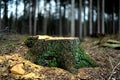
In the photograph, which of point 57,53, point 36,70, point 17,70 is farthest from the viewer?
point 57,53

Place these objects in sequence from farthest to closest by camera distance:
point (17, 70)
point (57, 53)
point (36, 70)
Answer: point (57, 53), point (36, 70), point (17, 70)

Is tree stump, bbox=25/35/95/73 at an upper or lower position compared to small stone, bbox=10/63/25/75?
upper

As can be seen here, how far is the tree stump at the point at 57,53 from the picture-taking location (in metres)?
6.67

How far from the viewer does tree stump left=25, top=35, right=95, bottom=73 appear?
21.9ft

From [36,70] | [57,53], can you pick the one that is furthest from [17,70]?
[57,53]

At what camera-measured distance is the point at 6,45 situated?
7750 millimetres

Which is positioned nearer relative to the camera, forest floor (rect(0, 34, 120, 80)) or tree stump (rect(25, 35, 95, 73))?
forest floor (rect(0, 34, 120, 80))

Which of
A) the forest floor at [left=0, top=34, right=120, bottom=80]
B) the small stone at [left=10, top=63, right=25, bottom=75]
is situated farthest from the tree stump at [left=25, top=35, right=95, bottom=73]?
the small stone at [left=10, top=63, right=25, bottom=75]

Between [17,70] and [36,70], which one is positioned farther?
[36,70]

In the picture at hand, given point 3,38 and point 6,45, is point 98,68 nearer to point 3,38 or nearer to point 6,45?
point 6,45

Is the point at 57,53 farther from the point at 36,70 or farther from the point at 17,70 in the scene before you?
the point at 17,70

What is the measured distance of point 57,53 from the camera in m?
6.79

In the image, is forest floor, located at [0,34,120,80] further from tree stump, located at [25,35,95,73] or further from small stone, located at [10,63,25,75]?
tree stump, located at [25,35,95,73]

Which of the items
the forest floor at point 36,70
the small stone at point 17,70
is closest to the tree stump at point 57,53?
the forest floor at point 36,70
